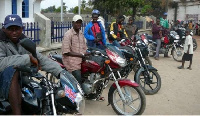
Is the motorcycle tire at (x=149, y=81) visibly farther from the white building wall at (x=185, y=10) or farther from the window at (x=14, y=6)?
the white building wall at (x=185, y=10)

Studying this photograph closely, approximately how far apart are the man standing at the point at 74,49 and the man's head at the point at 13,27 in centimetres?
152

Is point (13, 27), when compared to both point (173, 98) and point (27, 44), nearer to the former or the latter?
point (27, 44)

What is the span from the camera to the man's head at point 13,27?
101 inches

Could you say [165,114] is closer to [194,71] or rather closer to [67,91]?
[67,91]

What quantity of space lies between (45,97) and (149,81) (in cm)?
313

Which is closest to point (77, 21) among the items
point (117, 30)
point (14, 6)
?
point (117, 30)

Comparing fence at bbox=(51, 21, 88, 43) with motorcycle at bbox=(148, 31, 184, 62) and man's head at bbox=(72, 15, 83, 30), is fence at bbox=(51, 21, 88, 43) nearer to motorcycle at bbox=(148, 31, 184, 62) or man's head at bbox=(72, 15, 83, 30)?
motorcycle at bbox=(148, 31, 184, 62)

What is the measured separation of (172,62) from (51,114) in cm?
752

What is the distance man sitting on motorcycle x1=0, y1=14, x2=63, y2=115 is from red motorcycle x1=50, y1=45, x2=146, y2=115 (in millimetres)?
1638

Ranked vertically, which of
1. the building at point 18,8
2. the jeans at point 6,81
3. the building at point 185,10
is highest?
the building at point 185,10

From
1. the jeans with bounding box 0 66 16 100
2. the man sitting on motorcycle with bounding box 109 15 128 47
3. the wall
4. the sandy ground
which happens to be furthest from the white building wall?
the jeans with bounding box 0 66 16 100

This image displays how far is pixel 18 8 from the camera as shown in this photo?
14500 mm

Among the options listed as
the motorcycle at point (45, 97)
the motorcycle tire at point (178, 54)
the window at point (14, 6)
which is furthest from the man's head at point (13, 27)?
the window at point (14, 6)

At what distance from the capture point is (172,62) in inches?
362
